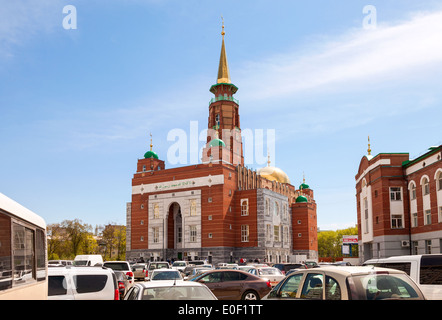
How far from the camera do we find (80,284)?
11.6m

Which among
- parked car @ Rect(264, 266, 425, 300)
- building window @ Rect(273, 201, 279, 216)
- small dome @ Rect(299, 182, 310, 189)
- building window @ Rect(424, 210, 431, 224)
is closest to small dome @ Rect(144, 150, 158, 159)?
building window @ Rect(273, 201, 279, 216)

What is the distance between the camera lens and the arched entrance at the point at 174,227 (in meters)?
74.1

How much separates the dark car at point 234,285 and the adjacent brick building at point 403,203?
24493mm

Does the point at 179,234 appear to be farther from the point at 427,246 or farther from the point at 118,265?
the point at 118,265

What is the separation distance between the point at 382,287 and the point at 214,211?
2412 inches

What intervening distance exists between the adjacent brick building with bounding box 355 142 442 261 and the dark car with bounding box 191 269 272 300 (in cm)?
2449

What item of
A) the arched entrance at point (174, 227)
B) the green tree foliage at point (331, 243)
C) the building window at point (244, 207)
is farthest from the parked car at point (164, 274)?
the green tree foliage at point (331, 243)

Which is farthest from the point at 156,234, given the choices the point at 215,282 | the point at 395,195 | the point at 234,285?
the point at 234,285

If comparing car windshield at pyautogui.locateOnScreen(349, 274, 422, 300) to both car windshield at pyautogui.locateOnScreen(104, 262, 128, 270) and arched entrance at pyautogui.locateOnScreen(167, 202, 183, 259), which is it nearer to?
car windshield at pyautogui.locateOnScreen(104, 262, 128, 270)
